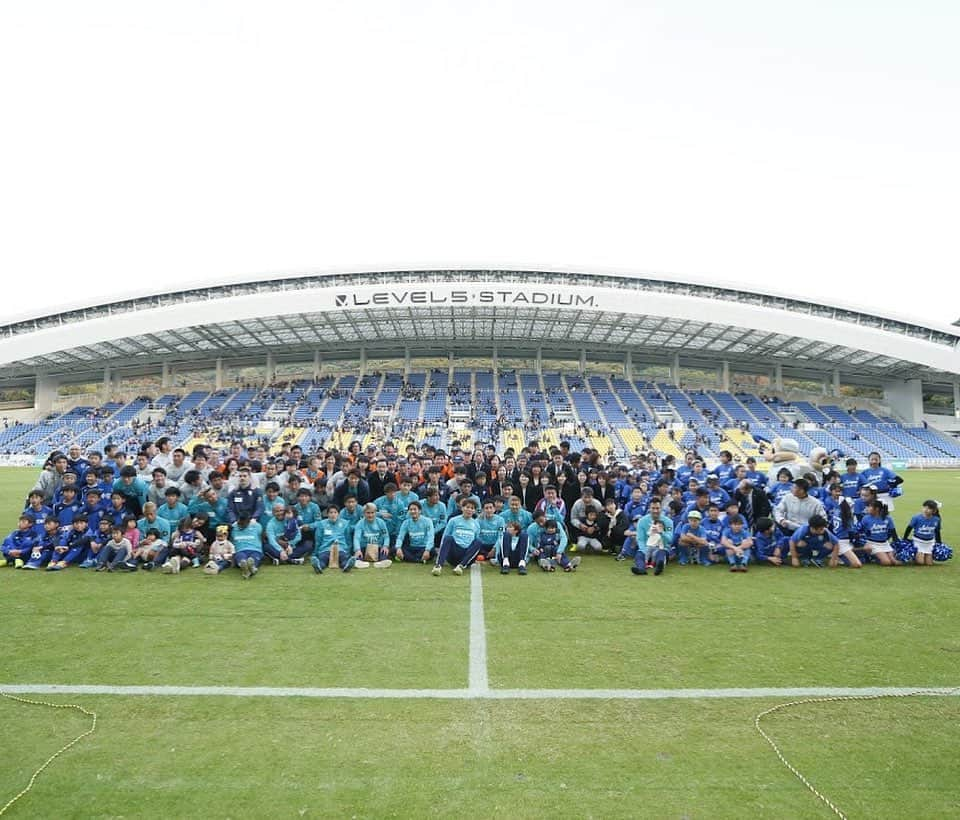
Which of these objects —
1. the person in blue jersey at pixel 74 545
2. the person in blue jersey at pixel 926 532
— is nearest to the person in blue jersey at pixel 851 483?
the person in blue jersey at pixel 926 532

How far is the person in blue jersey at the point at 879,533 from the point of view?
8.45 metres

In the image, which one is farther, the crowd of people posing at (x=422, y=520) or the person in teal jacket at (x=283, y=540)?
the person in teal jacket at (x=283, y=540)

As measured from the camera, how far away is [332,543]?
8.22 m

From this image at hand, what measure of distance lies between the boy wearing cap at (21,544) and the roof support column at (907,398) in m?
51.7

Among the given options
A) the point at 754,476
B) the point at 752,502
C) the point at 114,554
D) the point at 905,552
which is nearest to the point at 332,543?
the point at 114,554

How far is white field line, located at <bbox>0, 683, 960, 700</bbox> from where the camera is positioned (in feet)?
13.1

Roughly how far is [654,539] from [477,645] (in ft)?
12.3

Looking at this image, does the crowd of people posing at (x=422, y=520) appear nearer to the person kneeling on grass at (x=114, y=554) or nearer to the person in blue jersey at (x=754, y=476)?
the person kneeling on grass at (x=114, y=554)

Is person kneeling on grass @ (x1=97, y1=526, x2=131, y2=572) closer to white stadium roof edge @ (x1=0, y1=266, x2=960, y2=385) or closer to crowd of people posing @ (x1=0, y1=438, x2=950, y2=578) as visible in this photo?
crowd of people posing @ (x1=0, y1=438, x2=950, y2=578)

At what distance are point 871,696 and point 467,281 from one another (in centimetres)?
3393

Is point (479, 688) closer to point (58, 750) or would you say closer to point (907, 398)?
point (58, 750)

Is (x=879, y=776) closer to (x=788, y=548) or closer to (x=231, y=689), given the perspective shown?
(x=231, y=689)

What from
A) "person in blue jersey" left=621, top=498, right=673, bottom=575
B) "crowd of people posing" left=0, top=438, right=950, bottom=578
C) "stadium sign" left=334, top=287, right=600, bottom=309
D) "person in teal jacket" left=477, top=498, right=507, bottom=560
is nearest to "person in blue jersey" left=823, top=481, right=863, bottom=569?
"crowd of people posing" left=0, top=438, right=950, bottom=578

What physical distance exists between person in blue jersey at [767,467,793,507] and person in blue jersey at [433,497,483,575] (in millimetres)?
4567
